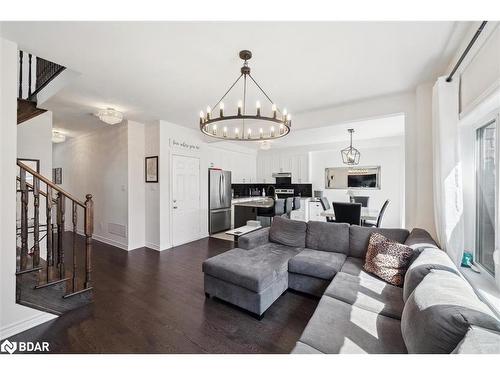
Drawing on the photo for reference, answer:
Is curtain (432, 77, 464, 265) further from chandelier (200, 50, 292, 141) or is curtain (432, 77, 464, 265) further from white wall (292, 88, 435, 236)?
chandelier (200, 50, 292, 141)

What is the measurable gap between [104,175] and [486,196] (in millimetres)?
6061

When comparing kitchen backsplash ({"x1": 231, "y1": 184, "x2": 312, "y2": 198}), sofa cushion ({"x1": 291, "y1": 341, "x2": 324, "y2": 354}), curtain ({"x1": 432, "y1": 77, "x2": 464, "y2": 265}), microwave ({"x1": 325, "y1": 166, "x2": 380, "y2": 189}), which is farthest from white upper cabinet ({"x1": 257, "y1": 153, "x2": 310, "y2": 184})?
sofa cushion ({"x1": 291, "y1": 341, "x2": 324, "y2": 354})

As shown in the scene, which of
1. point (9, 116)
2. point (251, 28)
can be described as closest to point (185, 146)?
point (9, 116)

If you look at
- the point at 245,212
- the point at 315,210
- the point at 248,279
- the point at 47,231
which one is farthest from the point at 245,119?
the point at 315,210

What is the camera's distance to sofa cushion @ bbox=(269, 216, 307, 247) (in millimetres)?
3049

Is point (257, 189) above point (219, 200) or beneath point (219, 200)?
above

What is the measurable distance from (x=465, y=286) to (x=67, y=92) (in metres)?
4.57

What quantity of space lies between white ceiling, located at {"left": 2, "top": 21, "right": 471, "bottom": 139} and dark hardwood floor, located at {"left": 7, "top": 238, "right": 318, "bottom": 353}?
2549mm

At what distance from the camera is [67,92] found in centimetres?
293

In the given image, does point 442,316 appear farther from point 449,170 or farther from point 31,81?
point 31,81

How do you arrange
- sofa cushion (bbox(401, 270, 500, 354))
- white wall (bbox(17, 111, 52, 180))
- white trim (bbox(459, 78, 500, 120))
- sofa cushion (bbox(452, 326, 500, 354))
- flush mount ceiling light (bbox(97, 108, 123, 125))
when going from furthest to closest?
white wall (bbox(17, 111, 52, 180))
flush mount ceiling light (bbox(97, 108, 123, 125))
white trim (bbox(459, 78, 500, 120))
sofa cushion (bbox(401, 270, 500, 354))
sofa cushion (bbox(452, 326, 500, 354))

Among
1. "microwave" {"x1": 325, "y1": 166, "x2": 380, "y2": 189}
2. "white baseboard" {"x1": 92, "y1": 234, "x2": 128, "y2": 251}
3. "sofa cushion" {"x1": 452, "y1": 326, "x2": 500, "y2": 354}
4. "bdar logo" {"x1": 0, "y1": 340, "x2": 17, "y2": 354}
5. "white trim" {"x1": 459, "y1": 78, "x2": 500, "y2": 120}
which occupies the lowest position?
"bdar logo" {"x1": 0, "y1": 340, "x2": 17, "y2": 354}

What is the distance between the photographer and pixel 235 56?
6.76ft

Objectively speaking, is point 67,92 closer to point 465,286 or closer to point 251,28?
point 251,28
